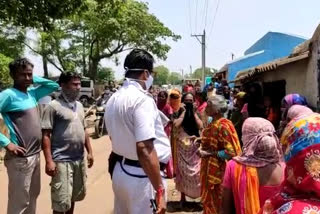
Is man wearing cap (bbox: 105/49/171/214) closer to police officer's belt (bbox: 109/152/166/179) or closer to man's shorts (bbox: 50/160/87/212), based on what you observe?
police officer's belt (bbox: 109/152/166/179)

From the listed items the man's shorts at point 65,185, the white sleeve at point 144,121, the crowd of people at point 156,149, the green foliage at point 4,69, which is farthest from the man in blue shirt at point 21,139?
the green foliage at point 4,69

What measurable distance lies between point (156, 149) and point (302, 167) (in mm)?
1562

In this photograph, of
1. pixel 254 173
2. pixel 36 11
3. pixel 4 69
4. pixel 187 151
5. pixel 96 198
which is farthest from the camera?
pixel 4 69

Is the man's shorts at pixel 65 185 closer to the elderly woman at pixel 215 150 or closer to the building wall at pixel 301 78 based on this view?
the elderly woman at pixel 215 150

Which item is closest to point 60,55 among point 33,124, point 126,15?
point 126,15

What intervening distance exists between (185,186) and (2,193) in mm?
2724

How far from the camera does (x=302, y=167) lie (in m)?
1.66

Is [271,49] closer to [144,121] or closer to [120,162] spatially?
[120,162]

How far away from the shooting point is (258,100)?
641cm

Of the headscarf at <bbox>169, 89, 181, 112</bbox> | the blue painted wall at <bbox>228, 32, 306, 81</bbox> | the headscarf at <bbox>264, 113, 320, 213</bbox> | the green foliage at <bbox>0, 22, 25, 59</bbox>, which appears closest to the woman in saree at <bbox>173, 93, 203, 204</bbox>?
the headscarf at <bbox>169, 89, 181, 112</bbox>

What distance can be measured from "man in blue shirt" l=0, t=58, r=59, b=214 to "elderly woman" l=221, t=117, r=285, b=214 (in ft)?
6.99

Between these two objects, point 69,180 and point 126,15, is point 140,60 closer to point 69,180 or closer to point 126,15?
point 69,180

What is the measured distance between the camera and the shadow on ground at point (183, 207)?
20.7 ft

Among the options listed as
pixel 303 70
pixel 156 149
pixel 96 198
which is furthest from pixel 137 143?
pixel 303 70
